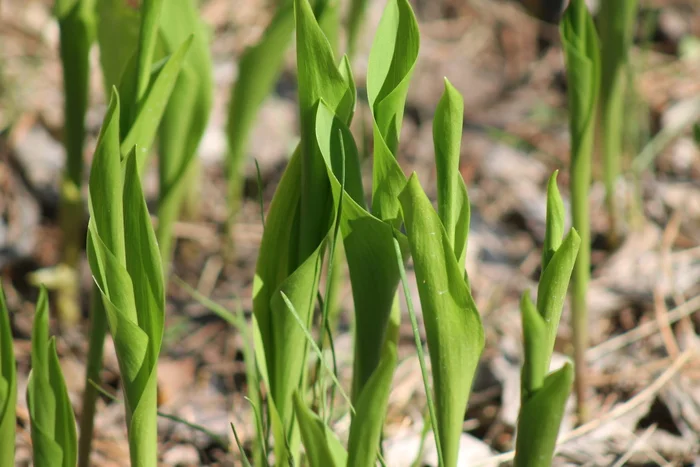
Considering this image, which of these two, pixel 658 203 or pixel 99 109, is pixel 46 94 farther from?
pixel 658 203

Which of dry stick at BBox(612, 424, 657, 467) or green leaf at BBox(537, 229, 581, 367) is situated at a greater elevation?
green leaf at BBox(537, 229, 581, 367)

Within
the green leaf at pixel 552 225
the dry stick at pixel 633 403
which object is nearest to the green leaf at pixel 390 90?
the green leaf at pixel 552 225

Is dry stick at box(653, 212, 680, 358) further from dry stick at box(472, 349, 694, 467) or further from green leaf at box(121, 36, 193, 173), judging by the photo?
green leaf at box(121, 36, 193, 173)

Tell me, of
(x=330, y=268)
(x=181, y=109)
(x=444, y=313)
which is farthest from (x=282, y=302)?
(x=181, y=109)

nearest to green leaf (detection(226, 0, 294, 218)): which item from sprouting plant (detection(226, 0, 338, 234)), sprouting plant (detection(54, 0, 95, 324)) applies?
sprouting plant (detection(226, 0, 338, 234))

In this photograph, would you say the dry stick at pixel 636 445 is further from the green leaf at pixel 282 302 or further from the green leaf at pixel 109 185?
the green leaf at pixel 109 185

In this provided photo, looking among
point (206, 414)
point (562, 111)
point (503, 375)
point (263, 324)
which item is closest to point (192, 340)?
point (206, 414)
